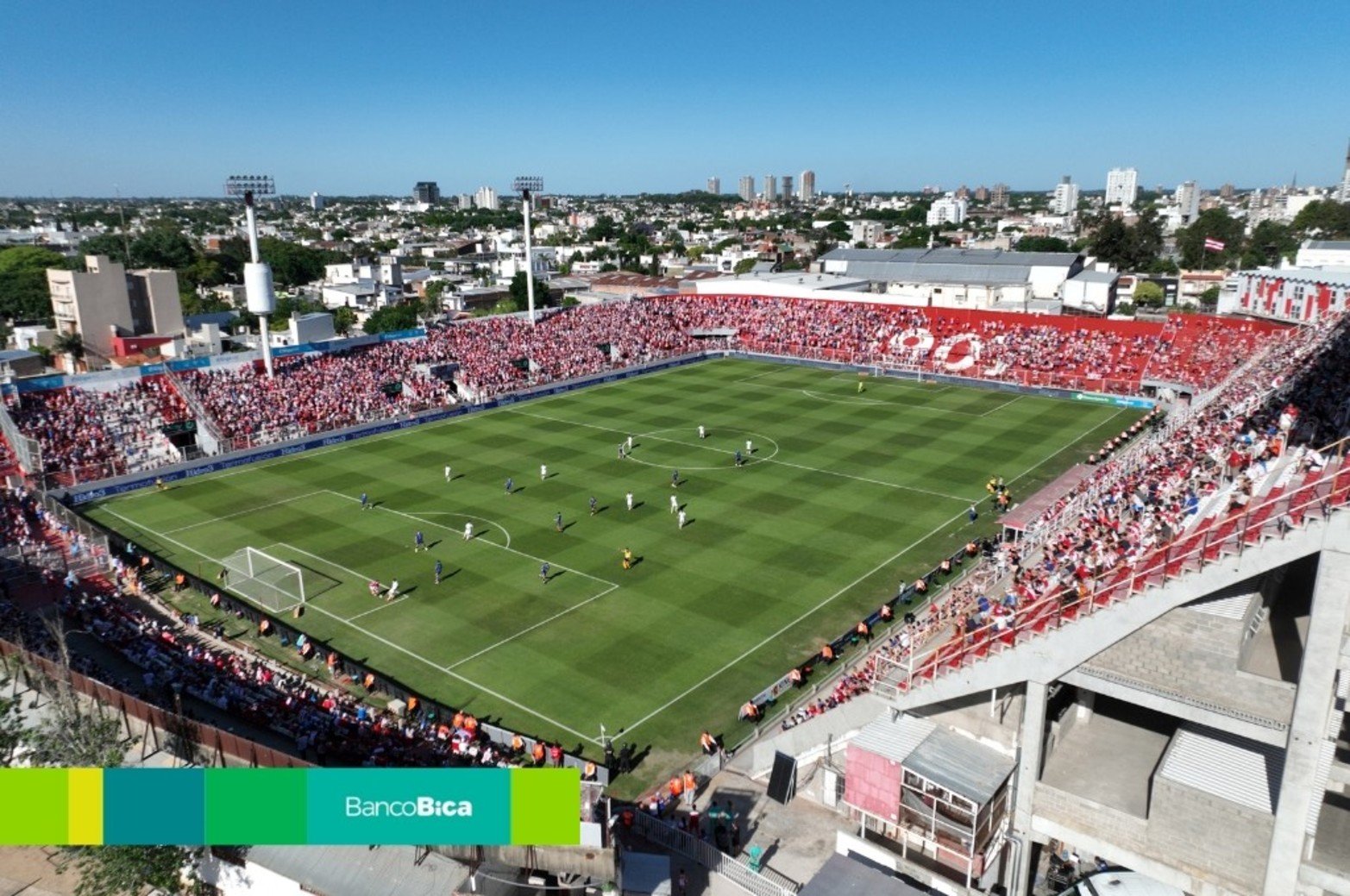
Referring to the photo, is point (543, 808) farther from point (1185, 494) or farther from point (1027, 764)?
point (1185, 494)

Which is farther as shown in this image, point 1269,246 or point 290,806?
point 1269,246

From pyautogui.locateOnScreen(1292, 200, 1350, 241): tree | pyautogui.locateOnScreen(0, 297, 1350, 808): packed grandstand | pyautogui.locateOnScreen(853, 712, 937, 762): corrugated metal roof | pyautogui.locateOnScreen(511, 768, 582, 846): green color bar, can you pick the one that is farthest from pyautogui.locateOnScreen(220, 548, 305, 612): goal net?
pyautogui.locateOnScreen(1292, 200, 1350, 241): tree

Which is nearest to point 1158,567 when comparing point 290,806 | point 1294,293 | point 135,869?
point 290,806

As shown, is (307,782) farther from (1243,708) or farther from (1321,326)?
(1321,326)

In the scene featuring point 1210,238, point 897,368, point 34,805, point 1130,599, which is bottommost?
point 897,368

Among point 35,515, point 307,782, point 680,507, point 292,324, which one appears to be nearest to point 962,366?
point 680,507

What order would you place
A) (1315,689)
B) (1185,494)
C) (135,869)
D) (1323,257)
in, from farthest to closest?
1. (1323,257)
2. (1185,494)
3. (135,869)
4. (1315,689)

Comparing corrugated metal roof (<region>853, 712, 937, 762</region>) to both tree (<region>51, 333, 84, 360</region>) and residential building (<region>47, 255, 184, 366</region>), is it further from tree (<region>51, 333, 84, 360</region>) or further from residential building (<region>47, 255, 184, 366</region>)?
tree (<region>51, 333, 84, 360</region>)
